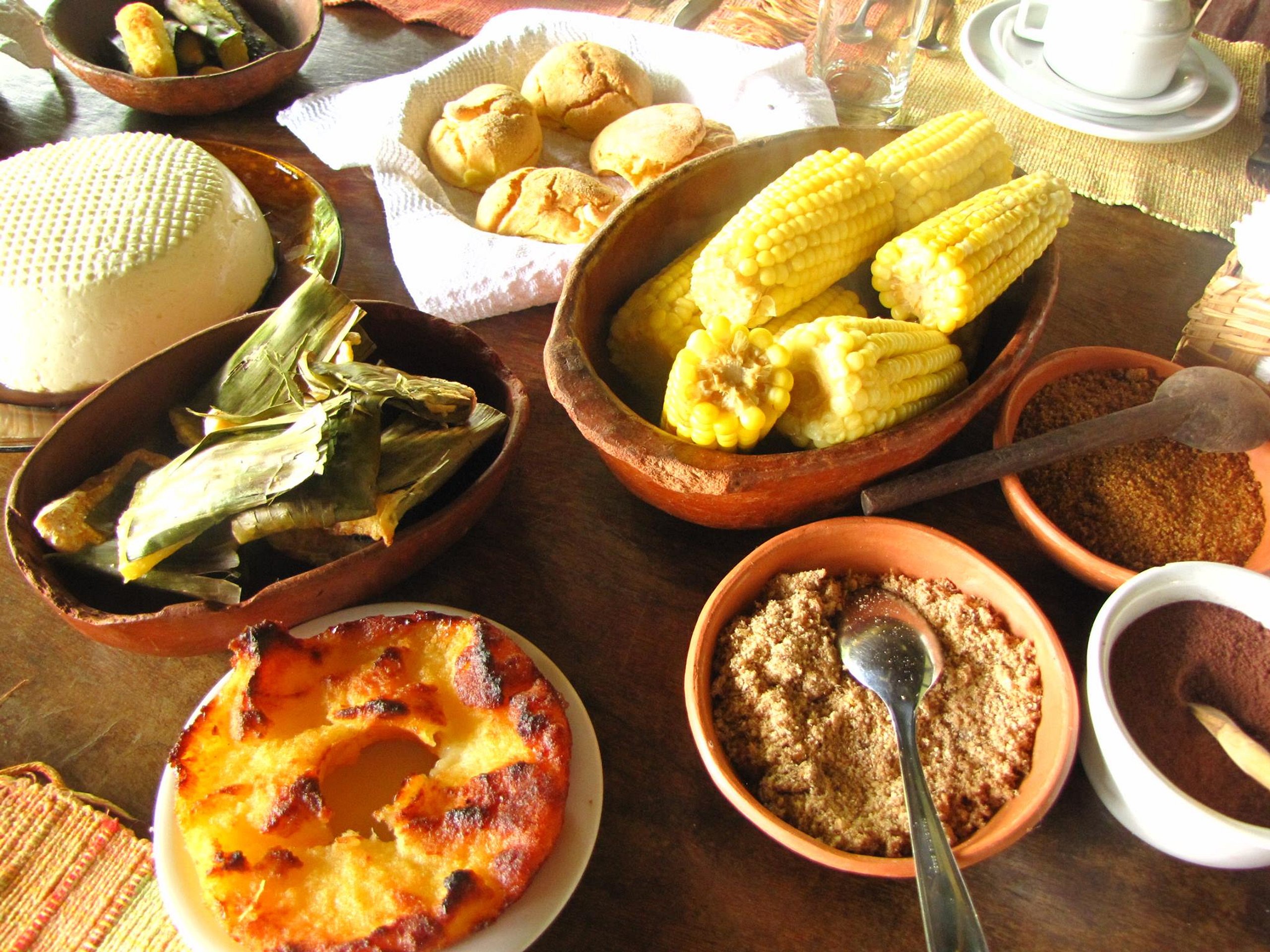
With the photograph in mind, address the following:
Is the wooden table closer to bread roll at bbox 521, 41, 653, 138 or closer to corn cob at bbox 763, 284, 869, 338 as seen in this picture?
corn cob at bbox 763, 284, 869, 338

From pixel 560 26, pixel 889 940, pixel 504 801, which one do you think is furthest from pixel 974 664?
pixel 560 26

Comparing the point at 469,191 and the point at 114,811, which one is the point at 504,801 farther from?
the point at 469,191

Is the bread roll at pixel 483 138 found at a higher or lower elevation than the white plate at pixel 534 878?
higher

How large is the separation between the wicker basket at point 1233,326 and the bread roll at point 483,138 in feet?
2.45

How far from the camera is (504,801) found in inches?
19.0

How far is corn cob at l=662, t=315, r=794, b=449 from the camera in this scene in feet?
1.82

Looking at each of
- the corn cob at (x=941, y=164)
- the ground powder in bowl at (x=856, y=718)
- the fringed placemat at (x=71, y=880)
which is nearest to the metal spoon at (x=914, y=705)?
the ground powder in bowl at (x=856, y=718)

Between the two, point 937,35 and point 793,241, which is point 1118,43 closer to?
point 937,35

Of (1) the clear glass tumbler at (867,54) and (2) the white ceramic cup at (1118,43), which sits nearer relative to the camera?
(2) the white ceramic cup at (1118,43)

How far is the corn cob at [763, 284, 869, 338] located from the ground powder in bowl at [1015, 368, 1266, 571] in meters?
0.17

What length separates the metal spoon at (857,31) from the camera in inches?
44.8

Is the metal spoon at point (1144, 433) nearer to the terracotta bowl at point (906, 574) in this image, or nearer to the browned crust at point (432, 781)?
the terracotta bowl at point (906, 574)

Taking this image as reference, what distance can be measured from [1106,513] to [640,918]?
467 mm

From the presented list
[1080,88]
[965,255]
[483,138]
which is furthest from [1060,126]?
[483,138]
